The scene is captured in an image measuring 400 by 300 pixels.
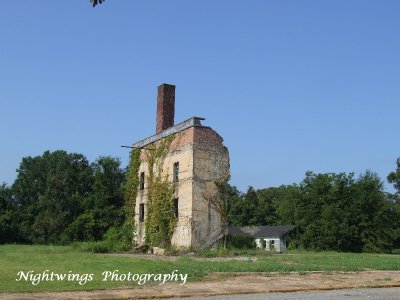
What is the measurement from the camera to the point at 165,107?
35.7 metres

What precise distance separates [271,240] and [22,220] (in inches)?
1195

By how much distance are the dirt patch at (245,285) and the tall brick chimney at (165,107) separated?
831 inches

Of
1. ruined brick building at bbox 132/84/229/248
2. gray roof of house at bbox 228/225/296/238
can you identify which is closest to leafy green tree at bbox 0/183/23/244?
gray roof of house at bbox 228/225/296/238

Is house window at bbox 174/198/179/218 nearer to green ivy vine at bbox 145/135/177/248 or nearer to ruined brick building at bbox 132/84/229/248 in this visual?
ruined brick building at bbox 132/84/229/248

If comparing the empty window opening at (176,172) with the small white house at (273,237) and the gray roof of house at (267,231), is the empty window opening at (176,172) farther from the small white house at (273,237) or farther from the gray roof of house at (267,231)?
the small white house at (273,237)

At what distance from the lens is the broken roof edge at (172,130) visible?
31047 millimetres

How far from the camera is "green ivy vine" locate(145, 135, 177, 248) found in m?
32.1

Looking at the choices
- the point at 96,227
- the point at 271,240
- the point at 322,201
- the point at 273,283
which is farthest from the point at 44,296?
the point at 271,240

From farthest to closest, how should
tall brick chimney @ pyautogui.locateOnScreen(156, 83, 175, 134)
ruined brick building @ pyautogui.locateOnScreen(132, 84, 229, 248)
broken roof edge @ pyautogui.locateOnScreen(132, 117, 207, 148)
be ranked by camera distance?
tall brick chimney @ pyautogui.locateOnScreen(156, 83, 175, 134) < broken roof edge @ pyautogui.locateOnScreen(132, 117, 207, 148) < ruined brick building @ pyautogui.locateOnScreen(132, 84, 229, 248)

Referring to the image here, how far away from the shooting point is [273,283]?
43.9ft

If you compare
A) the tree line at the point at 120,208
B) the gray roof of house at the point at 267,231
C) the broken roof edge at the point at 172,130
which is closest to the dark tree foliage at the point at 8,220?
the tree line at the point at 120,208

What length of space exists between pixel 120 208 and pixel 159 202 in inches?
941

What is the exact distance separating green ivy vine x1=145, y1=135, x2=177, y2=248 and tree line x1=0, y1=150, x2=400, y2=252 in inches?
139

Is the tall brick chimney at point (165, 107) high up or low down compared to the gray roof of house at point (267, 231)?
up
